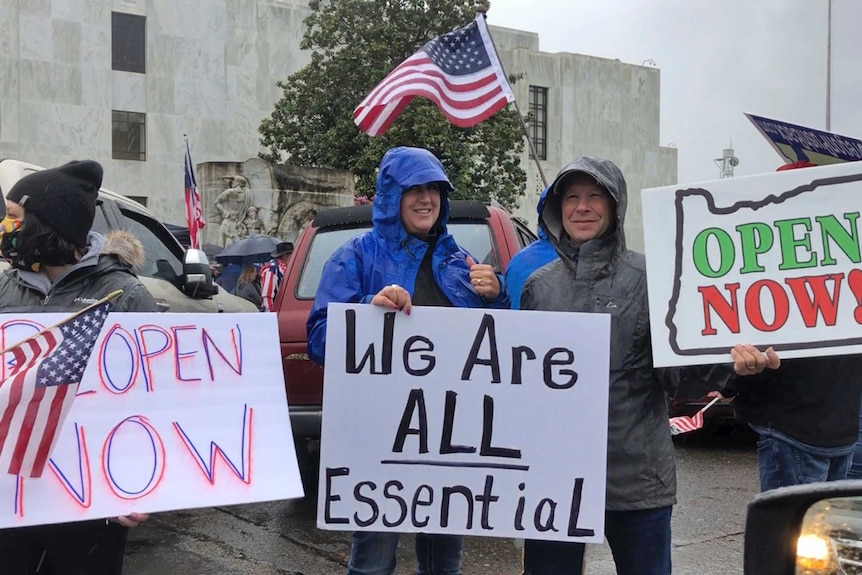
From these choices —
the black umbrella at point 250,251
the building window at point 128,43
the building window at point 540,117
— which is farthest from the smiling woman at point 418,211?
the building window at point 540,117

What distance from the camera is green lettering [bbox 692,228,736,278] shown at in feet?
8.75

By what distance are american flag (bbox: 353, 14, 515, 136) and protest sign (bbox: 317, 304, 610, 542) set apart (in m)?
4.20

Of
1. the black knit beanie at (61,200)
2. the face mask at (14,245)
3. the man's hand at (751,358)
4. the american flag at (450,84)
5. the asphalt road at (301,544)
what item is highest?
the american flag at (450,84)

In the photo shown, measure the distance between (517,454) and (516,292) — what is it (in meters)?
1.45

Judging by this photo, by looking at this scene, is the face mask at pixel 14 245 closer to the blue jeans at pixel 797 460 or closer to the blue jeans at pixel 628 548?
the blue jeans at pixel 628 548

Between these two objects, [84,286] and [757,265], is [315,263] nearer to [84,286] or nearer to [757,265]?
[84,286]

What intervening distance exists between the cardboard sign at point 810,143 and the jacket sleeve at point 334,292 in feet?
6.25

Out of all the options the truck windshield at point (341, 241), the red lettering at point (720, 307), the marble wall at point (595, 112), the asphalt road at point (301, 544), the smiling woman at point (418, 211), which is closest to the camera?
the red lettering at point (720, 307)

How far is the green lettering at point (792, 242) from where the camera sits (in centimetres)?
264

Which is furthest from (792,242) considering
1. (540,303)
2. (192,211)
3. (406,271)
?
(192,211)

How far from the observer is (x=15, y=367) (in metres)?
2.46

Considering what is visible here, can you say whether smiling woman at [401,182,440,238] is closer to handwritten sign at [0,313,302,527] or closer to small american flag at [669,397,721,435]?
handwritten sign at [0,313,302,527]

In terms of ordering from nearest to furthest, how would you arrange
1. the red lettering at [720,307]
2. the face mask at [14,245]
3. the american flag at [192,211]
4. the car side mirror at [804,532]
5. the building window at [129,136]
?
the car side mirror at [804,532] → the red lettering at [720,307] → the face mask at [14,245] → the american flag at [192,211] → the building window at [129,136]

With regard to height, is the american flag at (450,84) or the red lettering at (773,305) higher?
the american flag at (450,84)
